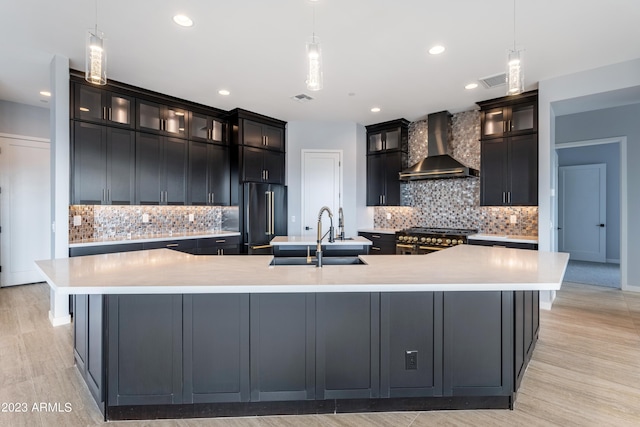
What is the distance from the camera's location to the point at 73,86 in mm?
3939

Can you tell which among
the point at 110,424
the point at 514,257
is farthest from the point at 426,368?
the point at 110,424

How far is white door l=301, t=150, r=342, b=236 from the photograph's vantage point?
247 inches

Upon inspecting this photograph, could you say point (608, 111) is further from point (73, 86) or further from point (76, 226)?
point (76, 226)

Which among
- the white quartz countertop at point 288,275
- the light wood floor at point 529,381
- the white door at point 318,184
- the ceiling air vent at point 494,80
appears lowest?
the light wood floor at point 529,381

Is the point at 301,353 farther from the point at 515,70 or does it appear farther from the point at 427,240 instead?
the point at 427,240

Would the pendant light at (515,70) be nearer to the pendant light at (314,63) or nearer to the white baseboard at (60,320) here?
the pendant light at (314,63)

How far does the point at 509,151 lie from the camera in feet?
15.7

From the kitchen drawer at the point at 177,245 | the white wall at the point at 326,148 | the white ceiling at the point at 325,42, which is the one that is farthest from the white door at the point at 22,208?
the white wall at the point at 326,148

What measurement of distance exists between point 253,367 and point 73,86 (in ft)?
13.4

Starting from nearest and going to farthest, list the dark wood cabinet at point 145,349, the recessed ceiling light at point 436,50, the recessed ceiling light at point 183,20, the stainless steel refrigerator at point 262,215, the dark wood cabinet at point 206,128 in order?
the dark wood cabinet at point 145,349 → the recessed ceiling light at point 183,20 → the recessed ceiling light at point 436,50 → the dark wood cabinet at point 206,128 → the stainless steel refrigerator at point 262,215

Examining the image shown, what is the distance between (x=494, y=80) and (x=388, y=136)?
227 centimetres

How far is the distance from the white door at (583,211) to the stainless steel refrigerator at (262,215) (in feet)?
23.7

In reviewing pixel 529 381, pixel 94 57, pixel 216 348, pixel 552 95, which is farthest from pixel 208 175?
pixel 552 95

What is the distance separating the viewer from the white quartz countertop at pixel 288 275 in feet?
5.98
